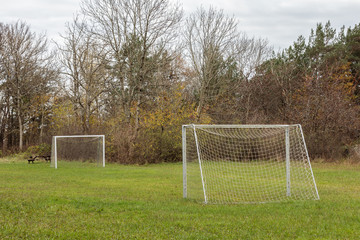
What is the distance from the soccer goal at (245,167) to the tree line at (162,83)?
5331 mm

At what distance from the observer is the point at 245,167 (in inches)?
743

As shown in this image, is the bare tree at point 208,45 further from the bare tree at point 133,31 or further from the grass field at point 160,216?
the grass field at point 160,216

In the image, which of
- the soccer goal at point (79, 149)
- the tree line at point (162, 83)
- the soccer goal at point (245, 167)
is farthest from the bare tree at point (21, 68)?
the soccer goal at point (245, 167)

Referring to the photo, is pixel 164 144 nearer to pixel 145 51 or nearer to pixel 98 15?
pixel 145 51

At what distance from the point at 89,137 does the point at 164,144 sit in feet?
15.6

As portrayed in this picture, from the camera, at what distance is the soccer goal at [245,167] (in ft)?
36.0

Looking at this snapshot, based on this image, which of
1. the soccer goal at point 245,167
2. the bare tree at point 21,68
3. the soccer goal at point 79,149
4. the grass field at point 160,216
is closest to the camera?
the grass field at point 160,216

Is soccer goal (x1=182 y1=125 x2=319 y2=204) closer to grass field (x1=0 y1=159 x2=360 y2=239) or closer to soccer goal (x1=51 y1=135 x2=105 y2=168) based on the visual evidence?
grass field (x1=0 y1=159 x2=360 y2=239)

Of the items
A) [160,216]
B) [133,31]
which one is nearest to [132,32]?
[133,31]

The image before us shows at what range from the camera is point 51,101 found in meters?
37.8

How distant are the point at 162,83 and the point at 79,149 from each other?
38.3ft

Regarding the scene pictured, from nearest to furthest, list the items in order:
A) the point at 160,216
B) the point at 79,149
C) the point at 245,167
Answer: the point at 160,216, the point at 245,167, the point at 79,149

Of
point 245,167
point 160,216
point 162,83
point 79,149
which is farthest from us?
point 162,83

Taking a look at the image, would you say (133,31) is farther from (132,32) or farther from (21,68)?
(21,68)
